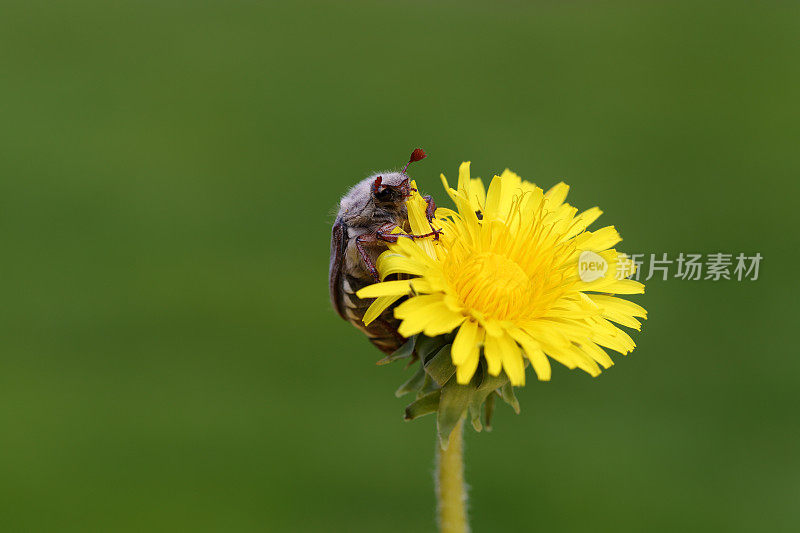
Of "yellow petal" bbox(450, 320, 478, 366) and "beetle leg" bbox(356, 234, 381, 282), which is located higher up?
"beetle leg" bbox(356, 234, 381, 282)

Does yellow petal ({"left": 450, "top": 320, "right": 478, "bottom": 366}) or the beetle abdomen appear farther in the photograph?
the beetle abdomen

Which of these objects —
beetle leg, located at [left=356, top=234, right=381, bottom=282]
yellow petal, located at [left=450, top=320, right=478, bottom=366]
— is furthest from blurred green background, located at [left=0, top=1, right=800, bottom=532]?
yellow petal, located at [left=450, top=320, right=478, bottom=366]

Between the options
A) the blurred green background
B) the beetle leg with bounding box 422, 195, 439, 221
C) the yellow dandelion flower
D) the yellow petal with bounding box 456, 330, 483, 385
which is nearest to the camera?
the yellow petal with bounding box 456, 330, 483, 385

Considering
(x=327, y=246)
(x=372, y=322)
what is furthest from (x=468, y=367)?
(x=327, y=246)

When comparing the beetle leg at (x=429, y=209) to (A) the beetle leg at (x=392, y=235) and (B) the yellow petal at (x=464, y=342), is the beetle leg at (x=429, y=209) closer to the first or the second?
(A) the beetle leg at (x=392, y=235)

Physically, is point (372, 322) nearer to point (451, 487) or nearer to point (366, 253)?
point (366, 253)

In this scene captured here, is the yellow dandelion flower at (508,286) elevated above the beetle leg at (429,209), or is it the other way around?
the beetle leg at (429,209)

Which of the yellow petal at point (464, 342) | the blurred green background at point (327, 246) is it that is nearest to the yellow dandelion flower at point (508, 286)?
the yellow petal at point (464, 342)

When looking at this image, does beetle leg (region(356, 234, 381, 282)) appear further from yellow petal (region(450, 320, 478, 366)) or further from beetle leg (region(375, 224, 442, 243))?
yellow petal (region(450, 320, 478, 366))
